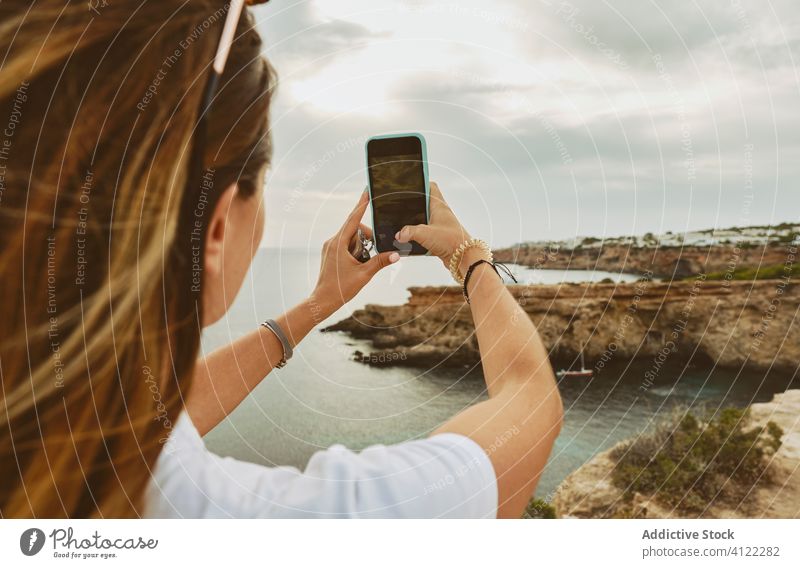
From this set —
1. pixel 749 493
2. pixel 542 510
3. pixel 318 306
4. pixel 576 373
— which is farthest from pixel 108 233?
pixel 542 510

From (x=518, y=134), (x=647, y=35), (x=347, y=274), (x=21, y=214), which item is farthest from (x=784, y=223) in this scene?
(x=21, y=214)

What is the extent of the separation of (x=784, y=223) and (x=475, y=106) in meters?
0.93

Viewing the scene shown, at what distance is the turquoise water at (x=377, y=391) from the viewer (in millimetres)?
1230

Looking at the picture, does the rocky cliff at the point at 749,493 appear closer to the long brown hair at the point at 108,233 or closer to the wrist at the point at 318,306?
the wrist at the point at 318,306

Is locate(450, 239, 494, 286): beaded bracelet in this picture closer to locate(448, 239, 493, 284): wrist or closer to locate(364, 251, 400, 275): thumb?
locate(448, 239, 493, 284): wrist

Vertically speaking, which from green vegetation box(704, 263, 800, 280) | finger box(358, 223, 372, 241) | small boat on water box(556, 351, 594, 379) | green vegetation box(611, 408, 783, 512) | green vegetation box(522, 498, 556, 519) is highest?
finger box(358, 223, 372, 241)

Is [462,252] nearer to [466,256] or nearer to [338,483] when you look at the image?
[466,256]

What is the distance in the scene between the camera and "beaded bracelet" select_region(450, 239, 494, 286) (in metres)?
0.83

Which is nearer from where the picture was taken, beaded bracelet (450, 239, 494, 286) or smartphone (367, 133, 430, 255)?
A: beaded bracelet (450, 239, 494, 286)

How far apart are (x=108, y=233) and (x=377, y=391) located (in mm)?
1252

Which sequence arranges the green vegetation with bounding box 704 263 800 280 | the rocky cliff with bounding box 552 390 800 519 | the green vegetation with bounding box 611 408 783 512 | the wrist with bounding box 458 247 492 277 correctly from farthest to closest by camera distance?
the green vegetation with bounding box 704 263 800 280 < the green vegetation with bounding box 611 408 783 512 < the rocky cliff with bounding box 552 390 800 519 < the wrist with bounding box 458 247 492 277

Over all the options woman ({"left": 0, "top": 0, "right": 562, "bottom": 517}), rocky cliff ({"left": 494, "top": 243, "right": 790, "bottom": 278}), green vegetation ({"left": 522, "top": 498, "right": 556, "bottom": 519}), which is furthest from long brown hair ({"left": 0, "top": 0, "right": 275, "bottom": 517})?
green vegetation ({"left": 522, "top": 498, "right": 556, "bottom": 519})

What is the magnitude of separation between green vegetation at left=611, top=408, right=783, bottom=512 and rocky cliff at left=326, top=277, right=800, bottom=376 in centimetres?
51

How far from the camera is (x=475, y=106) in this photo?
4.50ft
